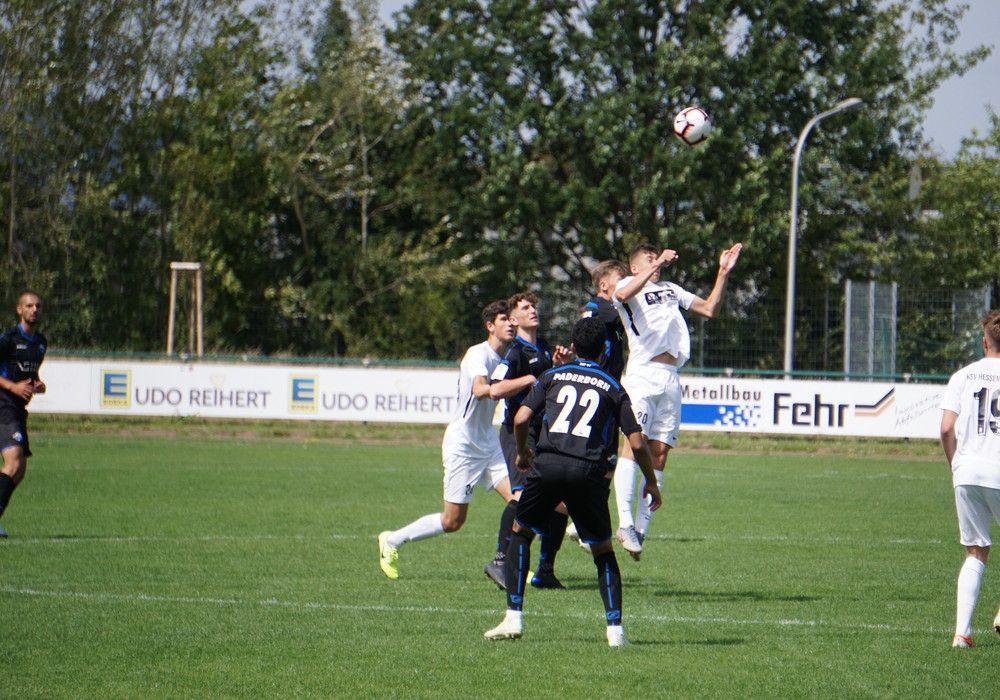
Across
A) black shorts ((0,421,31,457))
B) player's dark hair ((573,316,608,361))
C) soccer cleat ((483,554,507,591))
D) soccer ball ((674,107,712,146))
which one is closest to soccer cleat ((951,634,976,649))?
player's dark hair ((573,316,608,361))

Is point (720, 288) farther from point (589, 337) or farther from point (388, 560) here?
point (388, 560)

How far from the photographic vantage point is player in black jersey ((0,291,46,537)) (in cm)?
1063

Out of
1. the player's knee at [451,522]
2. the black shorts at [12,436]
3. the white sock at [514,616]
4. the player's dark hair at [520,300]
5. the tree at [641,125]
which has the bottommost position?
the white sock at [514,616]

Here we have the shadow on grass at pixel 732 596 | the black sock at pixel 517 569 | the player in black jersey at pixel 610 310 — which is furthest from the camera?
the player in black jersey at pixel 610 310

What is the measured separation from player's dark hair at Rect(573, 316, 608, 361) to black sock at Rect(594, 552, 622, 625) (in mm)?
1190

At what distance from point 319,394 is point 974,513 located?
1792cm

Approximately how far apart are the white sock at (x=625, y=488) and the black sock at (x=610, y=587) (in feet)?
6.74

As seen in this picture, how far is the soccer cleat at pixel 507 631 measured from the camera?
21.7ft

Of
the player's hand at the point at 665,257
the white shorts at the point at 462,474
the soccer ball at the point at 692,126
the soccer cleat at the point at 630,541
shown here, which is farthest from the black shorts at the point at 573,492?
the soccer ball at the point at 692,126

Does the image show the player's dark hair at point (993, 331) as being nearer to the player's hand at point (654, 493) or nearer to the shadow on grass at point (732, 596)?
the player's hand at point (654, 493)

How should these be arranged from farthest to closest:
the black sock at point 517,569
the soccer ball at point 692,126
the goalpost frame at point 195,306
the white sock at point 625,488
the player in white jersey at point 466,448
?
the goalpost frame at point 195,306 < the soccer ball at point 692,126 < the white sock at point 625,488 < the player in white jersey at point 466,448 < the black sock at point 517,569

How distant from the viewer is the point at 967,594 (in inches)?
261

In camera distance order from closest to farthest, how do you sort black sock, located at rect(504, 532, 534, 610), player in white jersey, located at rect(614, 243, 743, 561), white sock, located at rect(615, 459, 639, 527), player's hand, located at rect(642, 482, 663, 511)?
black sock, located at rect(504, 532, 534, 610)
player's hand, located at rect(642, 482, 663, 511)
white sock, located at rect(615, 459, 639, 527)
player in white jersey, located at rect(614, 243, 743, 561)

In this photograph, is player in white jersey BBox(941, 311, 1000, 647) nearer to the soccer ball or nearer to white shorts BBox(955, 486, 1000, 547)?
white shorts BBox(955, 486, 1000, 547)
